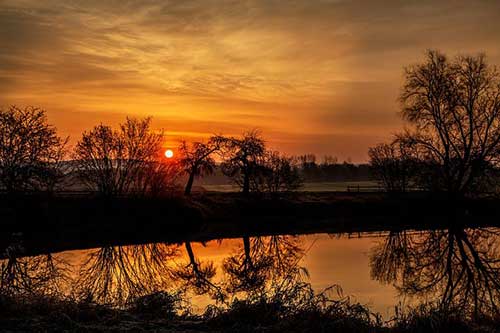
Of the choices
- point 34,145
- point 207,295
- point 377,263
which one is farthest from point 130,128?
point 207,295

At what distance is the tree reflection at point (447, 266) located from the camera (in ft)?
51.7

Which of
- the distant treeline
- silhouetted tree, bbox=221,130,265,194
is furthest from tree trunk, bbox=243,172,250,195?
the distant treeline

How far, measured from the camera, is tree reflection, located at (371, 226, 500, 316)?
51.7 feet

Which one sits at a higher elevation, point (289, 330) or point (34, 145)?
point (34, 145)

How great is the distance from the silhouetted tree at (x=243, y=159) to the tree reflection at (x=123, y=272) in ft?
71.7

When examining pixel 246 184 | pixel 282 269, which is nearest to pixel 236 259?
pixel 282 269

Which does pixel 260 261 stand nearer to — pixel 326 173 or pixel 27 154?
pixel 27 154

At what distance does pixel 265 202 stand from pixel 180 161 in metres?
11.2

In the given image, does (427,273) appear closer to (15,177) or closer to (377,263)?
(377,263)

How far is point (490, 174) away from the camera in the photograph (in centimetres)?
4303

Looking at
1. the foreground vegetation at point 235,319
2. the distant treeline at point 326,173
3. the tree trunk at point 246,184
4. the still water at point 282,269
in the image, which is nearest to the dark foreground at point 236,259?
the foreground vegetation at point 235,319

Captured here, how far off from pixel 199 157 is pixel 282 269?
34.3 meters

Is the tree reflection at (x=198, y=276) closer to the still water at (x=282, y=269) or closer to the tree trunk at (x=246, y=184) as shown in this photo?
the still water at (x=282, y=269)

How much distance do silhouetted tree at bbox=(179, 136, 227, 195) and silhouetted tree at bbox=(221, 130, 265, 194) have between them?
54.2 inches
